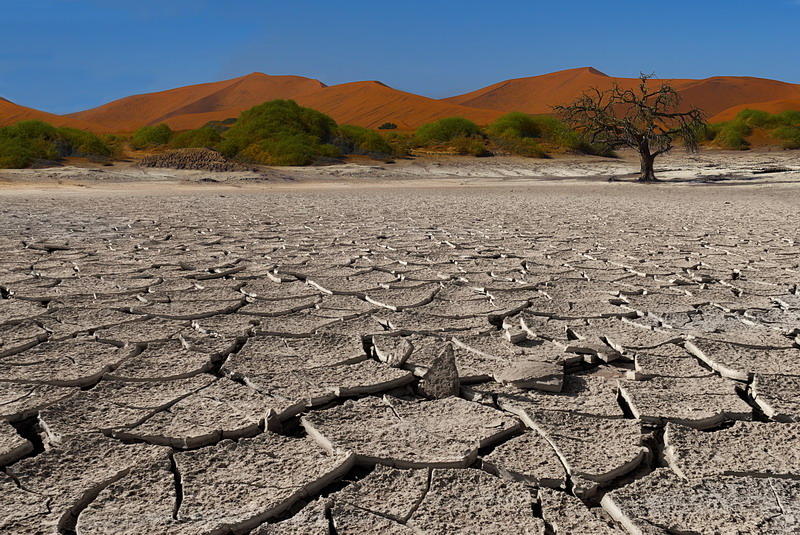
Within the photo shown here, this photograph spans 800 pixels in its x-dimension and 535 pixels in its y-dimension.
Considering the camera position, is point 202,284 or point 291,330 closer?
point 291,330

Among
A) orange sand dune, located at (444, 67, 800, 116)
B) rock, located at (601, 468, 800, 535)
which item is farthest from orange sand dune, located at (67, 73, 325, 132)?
rock, located at (601, 468, 800, 535)

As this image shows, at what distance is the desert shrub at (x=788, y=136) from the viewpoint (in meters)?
23.3

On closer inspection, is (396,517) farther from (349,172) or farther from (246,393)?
(349,172)

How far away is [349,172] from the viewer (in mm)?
17312

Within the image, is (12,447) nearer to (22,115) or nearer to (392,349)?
(392,349)

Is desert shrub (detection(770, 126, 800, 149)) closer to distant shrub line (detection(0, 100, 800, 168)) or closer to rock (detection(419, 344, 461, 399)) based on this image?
distant shrub line (detection(0, 100, 800, 168))

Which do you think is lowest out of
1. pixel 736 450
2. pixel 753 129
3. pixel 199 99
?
pixel 736 450

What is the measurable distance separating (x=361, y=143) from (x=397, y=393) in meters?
19.2

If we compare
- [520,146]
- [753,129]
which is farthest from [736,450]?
[753,129]

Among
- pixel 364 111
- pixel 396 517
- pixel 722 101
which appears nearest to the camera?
pixel 396 517

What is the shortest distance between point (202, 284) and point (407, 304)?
3.76 ft

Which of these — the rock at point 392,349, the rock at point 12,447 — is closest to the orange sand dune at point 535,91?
the rock at point 392,349

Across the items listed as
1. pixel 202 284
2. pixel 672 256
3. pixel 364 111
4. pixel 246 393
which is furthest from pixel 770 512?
pixel 364 111

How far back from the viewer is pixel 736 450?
65.6 inches
